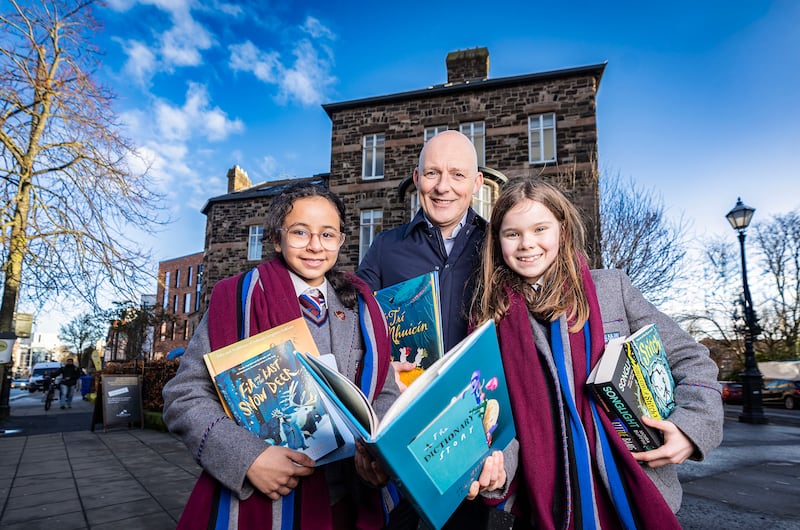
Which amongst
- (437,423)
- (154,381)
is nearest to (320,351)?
(437,423)

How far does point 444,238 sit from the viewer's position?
7.80 feet

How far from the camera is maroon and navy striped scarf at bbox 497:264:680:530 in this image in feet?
4.57

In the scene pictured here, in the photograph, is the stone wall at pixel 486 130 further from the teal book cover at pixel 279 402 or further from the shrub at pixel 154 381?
the teal book cover at pixel 279 402

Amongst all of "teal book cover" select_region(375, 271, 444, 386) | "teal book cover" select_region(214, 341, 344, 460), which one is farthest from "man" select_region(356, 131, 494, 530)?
"teal book cover" select_region(214, 341, 344, 460)

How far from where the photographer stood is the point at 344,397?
43.5 inches

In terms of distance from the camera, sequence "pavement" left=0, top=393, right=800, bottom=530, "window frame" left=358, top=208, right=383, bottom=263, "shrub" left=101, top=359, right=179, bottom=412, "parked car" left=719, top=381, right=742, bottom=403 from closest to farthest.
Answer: "pavement" left=0, top=393, right=800, bottom=530
"shrub" left=101, top=359, right=179, bottom=412
"window frame" left=358, top=208, right=383, bottom=263
"parked car" left=719, top=381, right=742, bottom=403

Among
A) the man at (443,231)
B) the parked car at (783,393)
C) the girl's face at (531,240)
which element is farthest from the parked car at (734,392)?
the girl's face at (531,240)

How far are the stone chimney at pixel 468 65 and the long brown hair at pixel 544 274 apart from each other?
1606cm

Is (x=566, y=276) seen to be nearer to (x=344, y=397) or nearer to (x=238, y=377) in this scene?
(x=344, y=397)

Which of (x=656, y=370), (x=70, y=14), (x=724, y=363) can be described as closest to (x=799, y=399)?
(x=724, y=363)

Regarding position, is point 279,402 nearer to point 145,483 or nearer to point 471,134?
point 145,483

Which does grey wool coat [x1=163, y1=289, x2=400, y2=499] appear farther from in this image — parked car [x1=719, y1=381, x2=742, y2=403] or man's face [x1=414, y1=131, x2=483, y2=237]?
parked car [x1=719, y1=381, x2=742, y2=403]

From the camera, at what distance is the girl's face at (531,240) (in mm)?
1729

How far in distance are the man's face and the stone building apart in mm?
11514
